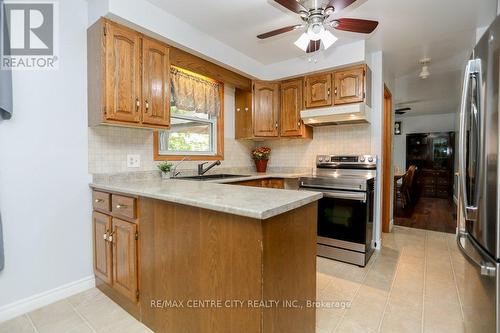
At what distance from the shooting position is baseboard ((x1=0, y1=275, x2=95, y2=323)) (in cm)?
173

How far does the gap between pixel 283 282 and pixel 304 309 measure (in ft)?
1.10

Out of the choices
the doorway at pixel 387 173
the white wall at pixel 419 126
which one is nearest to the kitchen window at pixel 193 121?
the doorway at pixel 387 173

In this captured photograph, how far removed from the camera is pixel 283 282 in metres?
1.20

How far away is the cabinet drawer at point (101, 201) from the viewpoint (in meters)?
1.92

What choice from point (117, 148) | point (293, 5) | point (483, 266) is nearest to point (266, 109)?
point (293, 5)

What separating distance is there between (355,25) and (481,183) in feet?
4.47

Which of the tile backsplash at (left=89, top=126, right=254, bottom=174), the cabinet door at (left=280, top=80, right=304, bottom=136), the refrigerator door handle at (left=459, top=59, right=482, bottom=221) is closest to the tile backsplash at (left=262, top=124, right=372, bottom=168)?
the cabinet door at (left=280, top=80, right=304, bottom=136)

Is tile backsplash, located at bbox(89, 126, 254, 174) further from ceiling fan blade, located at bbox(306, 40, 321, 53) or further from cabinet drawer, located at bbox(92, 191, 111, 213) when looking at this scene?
ceiling fan blade, located at bbox(306, 40, 321, 53)

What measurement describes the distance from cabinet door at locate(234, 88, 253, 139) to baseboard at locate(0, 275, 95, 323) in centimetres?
235

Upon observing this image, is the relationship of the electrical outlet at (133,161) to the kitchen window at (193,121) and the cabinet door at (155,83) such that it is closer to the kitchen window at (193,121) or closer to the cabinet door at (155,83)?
the kitchen window at (193,121)

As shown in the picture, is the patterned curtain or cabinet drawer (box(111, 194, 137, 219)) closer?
cabinet drawer (box(111, 194, 137, 219))

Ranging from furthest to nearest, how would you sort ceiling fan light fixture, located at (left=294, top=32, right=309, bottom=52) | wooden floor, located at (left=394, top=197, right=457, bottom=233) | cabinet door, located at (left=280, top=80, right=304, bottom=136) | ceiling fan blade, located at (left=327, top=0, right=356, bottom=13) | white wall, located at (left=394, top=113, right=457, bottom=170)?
white wall, located at (left=394, top=113, right=457, bottom=170), wooden floor, located at (left=394, top=197, right=457, bottom=233), cabinet door, located at (left=280, top=80, right=304, bottom=136), ceiling fan light fixture, located at (left=294, top=32, right=309, bottom=52), ceiling fan blade, located at (left=327, top=0, right=356, bottom=13)

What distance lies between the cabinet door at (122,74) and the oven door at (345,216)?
2069mm

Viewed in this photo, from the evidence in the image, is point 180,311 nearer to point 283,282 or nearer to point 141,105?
point 283,282
